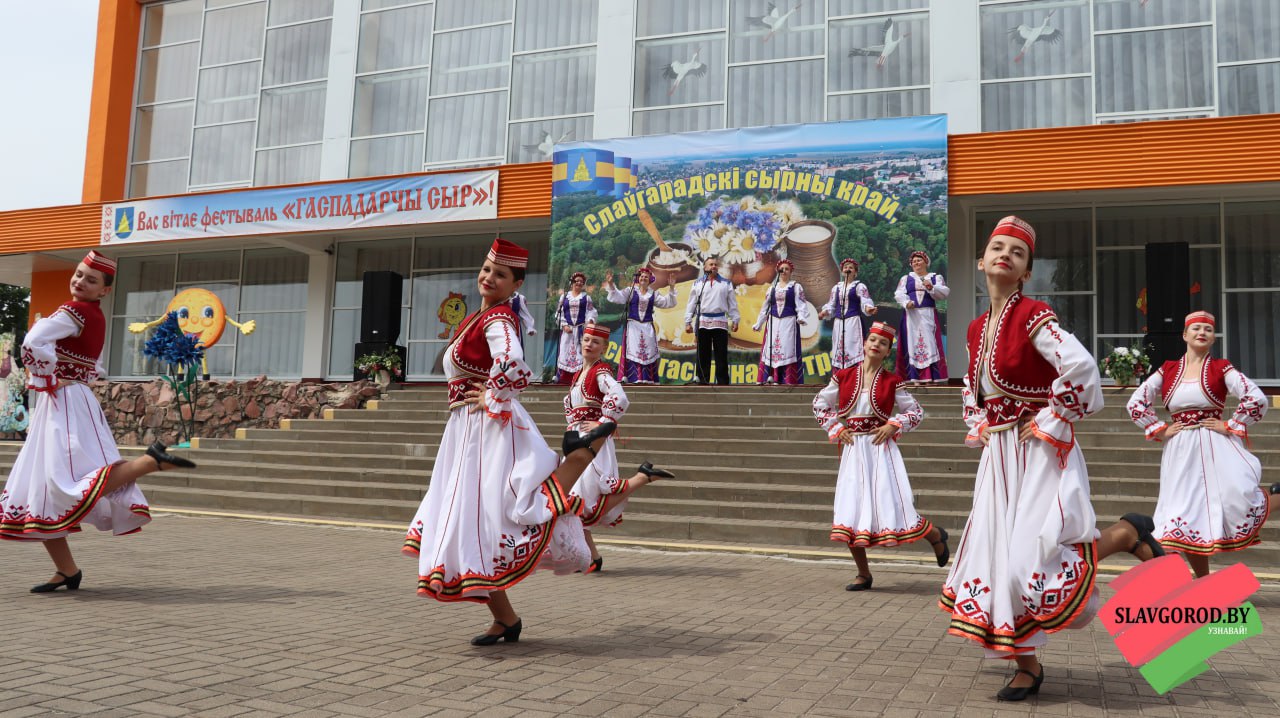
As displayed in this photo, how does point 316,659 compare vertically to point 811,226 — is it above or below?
below

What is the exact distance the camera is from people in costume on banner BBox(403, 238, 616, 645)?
488 cm

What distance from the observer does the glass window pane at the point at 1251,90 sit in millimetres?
17483

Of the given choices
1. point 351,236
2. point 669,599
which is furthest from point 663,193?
point 669,599

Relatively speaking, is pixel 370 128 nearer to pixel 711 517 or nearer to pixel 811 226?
pixel 811 226

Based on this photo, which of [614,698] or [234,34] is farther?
[234,34]

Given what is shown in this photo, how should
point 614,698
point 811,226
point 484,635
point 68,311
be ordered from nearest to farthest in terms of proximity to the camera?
point 614,698 → point 484,635 → point 68,311 → point 811,226

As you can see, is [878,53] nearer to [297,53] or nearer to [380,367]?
[380,367]

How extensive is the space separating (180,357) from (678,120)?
1070 cm

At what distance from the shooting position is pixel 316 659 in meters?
4.56

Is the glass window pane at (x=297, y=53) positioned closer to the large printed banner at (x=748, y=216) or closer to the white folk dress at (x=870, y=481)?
the large printed banner at (x=748, y=216)

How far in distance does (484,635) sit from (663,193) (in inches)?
567

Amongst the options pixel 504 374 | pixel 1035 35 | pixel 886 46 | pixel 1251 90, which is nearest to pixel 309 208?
pixel 886 46

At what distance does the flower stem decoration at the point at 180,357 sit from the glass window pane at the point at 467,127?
23.6 ft

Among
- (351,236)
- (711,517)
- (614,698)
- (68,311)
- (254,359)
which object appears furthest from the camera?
(254,359)
